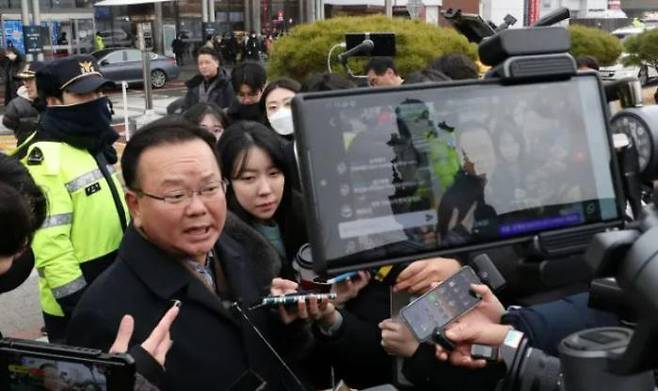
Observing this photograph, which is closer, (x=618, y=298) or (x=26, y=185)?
(x=618, y=298)

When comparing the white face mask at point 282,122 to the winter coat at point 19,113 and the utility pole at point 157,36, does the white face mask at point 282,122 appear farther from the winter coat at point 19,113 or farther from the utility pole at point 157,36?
the utility pole at point 157,36

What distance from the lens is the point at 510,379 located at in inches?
57.2

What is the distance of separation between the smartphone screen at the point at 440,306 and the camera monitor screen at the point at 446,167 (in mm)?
438

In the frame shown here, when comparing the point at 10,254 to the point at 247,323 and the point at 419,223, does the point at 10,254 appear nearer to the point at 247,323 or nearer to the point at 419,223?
the point at 247,323

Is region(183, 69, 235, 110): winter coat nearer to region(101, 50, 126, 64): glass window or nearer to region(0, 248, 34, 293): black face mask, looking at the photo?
region(0, 248, 34, 293): black face mask

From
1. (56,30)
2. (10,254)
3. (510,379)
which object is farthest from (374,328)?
(56,30)

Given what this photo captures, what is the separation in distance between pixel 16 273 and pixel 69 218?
1.35m

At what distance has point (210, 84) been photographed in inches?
296

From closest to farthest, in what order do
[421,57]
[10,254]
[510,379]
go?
[510,379], [10,254], [421,57]

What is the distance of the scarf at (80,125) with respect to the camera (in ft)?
11.0

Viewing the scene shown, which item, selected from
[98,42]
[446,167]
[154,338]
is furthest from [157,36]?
[446,167]

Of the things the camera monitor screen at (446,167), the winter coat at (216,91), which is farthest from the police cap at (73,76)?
the winter coat at (216,91)

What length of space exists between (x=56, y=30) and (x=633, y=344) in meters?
26.4

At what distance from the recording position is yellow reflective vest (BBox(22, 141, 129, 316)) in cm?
314
